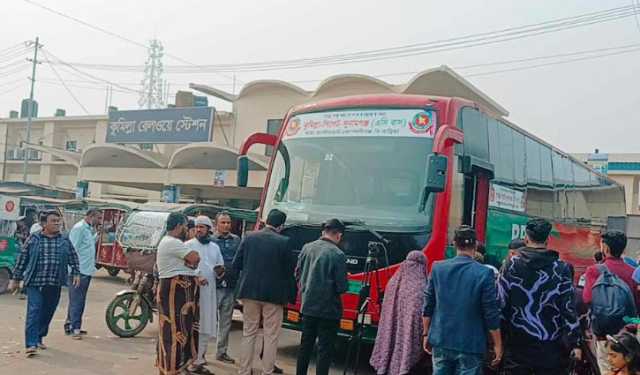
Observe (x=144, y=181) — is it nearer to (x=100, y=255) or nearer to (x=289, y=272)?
(x=100, y=255)

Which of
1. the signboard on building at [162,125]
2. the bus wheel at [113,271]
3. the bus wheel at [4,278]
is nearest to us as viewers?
the bus wheel at [4,278]

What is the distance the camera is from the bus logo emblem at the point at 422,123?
729 centimetres

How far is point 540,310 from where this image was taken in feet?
15.0

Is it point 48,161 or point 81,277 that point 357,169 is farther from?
point 48,161

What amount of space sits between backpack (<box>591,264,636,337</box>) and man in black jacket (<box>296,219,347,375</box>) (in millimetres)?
2317

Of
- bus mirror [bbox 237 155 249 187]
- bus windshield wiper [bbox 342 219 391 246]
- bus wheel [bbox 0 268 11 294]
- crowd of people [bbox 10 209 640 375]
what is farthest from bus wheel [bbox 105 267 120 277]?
bus windshield wiper [bbox 342 219 391 246]

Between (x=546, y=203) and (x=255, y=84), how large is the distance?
18.5m

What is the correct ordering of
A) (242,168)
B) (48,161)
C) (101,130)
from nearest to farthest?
(242,168), (101,130), (48,161)

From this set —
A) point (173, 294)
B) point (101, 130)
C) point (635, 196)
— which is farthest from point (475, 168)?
point (101, 130)

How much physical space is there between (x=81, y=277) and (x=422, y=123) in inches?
209

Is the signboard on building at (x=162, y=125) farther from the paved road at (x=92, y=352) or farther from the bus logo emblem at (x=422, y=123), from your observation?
the bus logo emblem at (x=422, y=123)

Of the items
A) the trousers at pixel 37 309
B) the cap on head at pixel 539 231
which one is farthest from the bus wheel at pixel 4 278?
the cap on head at pixel 539 231

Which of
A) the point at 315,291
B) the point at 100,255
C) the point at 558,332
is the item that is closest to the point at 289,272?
the point at 315,291

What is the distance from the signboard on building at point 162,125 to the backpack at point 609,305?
21.7m
